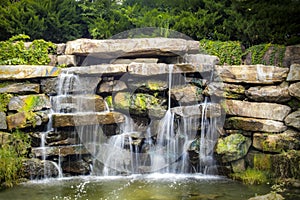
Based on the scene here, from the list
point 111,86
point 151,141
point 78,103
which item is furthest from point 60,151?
point 151,141

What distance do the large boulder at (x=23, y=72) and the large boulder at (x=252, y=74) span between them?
4.50m

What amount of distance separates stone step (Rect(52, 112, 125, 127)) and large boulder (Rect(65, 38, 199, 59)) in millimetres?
1918

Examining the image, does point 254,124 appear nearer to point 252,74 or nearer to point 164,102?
point 252,74

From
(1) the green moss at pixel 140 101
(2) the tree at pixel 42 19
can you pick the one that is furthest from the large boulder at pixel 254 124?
(2) the tree at pixel 42 19

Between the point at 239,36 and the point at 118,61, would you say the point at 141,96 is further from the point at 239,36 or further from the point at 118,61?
the point at 239,36

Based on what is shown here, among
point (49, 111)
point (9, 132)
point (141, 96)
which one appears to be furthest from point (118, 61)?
point (9, 132)

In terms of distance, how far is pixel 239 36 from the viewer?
9820mm

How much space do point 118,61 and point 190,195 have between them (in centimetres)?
451

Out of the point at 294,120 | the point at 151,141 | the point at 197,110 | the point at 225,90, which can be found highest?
the point at 225,90

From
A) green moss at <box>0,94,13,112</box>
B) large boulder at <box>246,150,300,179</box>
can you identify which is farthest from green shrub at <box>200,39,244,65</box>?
green moss at <box>0,94,13,112</box>

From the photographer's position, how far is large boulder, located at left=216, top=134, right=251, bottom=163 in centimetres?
778

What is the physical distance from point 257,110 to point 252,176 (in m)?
1.59

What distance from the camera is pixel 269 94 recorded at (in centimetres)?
784

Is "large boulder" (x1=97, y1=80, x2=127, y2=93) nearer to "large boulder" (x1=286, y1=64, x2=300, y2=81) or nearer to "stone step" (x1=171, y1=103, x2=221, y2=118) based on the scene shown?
"stone step" (x1=171, y1=103, x2=221, y2=118)
